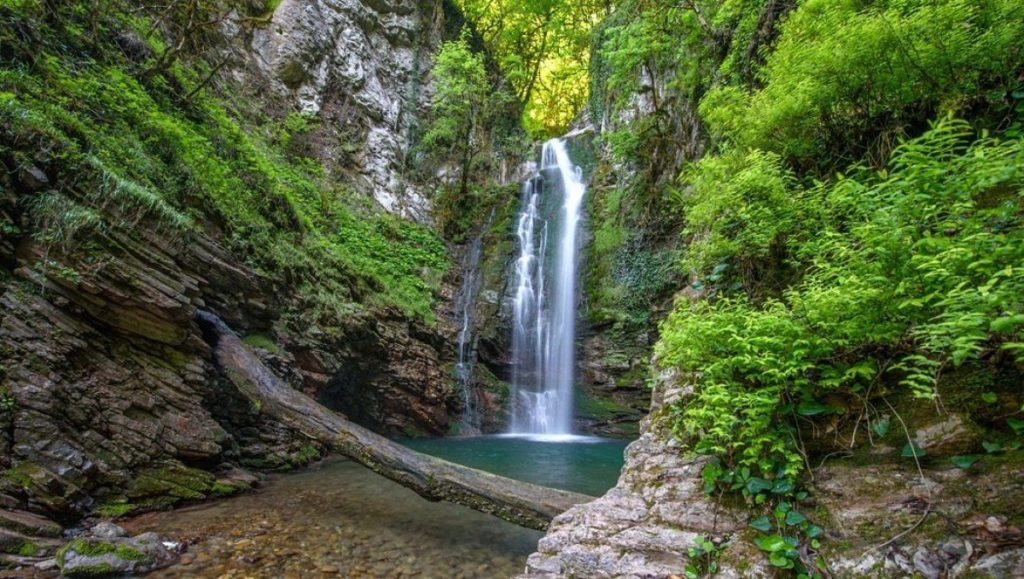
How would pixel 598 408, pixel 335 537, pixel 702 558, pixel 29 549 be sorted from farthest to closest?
pixel 598 408
pixel 335 537
pixel 29 549
pixel 702 558

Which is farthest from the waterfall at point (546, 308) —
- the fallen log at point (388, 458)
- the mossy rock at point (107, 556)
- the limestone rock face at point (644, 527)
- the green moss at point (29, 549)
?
the green moss at point (29, 549)

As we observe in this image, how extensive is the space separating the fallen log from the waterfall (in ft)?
24.0

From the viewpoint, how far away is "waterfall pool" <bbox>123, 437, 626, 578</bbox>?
143 inches

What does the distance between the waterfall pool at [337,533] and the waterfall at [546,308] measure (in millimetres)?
5852

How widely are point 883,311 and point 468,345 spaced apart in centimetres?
1093

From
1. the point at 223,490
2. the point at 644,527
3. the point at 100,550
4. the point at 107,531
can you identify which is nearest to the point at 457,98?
the point at 223,490

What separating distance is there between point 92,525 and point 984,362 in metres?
6.32

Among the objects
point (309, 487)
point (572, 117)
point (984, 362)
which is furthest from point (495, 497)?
point (572, 117)

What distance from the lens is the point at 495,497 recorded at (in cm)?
437

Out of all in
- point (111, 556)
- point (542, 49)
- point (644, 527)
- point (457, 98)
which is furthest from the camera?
point (542, 49)

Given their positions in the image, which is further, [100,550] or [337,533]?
[337,533]

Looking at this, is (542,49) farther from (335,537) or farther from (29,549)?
(29,549)

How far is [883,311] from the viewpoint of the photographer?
2150 mm

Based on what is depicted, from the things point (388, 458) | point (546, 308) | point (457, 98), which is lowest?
point (388, 458)
